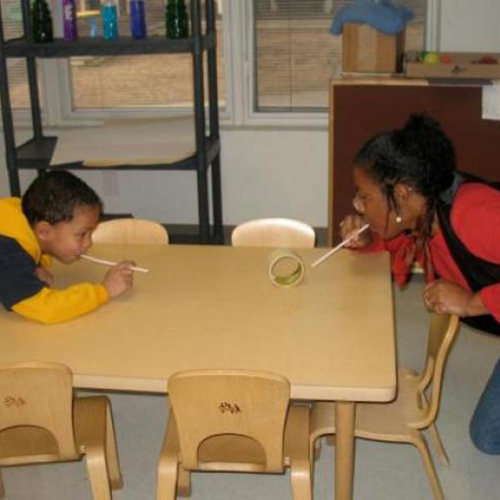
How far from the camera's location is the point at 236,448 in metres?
1.94

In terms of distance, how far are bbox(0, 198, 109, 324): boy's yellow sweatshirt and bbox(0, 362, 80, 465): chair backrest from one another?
30cm

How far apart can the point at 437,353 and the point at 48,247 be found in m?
1.11

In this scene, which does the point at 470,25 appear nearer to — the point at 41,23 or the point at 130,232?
the point at 41,23

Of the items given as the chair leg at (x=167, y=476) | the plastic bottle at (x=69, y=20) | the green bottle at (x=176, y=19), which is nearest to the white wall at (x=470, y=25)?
the green bottle at (x=176, y=19)

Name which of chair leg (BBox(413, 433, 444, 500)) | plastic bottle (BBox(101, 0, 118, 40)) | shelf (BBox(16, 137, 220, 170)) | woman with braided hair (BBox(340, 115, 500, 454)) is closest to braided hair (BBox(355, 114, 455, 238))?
woman with braided hair (BBox(340, 115, 500, 454))

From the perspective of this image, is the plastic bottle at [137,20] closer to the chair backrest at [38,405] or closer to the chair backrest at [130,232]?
the chair backrest at [130,232]

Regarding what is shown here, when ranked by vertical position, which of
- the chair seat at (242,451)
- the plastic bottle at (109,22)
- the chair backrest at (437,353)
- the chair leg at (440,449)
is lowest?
the chair leg at (440,449)

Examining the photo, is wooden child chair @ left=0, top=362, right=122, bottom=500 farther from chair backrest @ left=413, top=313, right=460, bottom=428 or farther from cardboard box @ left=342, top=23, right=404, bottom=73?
cardboard box @ left=342, top=23, right=404, bottom=73

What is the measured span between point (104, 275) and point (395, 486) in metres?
1.11

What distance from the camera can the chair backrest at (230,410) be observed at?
1632 millimetres

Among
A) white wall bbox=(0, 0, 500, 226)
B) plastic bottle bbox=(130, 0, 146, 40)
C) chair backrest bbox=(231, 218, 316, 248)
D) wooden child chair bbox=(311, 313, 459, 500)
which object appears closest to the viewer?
wooden child chair bbox=(311, 313, 459, 500)

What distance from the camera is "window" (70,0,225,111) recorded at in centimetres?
449

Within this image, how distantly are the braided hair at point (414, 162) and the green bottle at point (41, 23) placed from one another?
2.22m

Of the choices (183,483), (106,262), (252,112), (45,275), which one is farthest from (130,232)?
(252,112)
